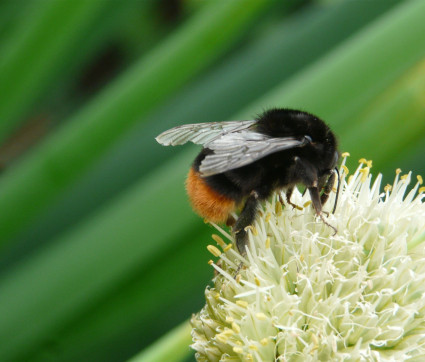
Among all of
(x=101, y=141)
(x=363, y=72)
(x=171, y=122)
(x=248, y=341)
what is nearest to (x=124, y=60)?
(x=171, y=122)

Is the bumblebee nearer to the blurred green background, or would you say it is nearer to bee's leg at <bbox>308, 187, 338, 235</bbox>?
bee's leg at <bbox>308, 187, 338, 235</bbox>

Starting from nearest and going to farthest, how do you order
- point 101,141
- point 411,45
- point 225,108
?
point 411,45, point 101,141, point 225,108

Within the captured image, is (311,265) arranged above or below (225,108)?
below

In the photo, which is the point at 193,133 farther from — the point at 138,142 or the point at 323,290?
the point at 138,142

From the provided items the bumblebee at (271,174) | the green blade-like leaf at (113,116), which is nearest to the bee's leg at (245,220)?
the bumblebee at (271,174)

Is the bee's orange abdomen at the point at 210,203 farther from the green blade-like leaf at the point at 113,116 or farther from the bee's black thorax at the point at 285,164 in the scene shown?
the green blade-like leaf at the point at 113,116

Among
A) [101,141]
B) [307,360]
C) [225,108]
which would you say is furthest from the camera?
[225,108]

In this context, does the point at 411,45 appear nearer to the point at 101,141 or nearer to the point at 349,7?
the point at 349,7
